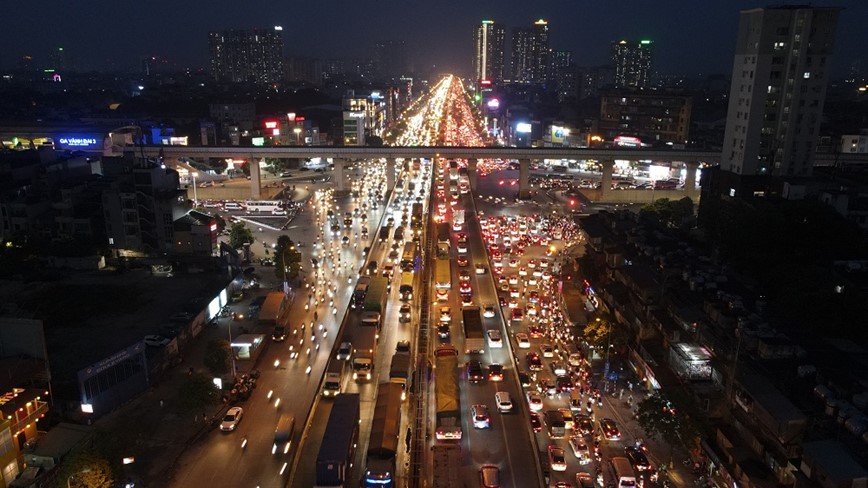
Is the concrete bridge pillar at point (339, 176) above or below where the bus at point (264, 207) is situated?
above

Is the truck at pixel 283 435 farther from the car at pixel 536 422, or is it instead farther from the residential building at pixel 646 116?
the residential building at pixel 646 116

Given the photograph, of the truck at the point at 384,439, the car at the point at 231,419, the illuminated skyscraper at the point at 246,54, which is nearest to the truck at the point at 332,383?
the truck at the point at 384,439

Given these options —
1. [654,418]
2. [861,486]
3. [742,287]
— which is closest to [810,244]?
[742,287]

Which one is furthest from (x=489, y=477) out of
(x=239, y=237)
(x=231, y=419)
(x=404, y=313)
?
(x=239, y=237)

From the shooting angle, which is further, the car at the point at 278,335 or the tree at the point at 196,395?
the car at the point at 278,335

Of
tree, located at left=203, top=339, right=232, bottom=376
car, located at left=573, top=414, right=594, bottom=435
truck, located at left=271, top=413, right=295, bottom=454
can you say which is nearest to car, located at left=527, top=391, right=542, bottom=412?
car, located at left=573, top=414, right=594, bottom=435

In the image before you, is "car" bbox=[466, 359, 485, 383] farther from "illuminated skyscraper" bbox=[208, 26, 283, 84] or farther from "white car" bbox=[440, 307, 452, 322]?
"illuminated skyscraper" bbox=[208, 26, 283, 84]

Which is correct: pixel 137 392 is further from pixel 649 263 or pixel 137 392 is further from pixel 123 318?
pixel 649 263
